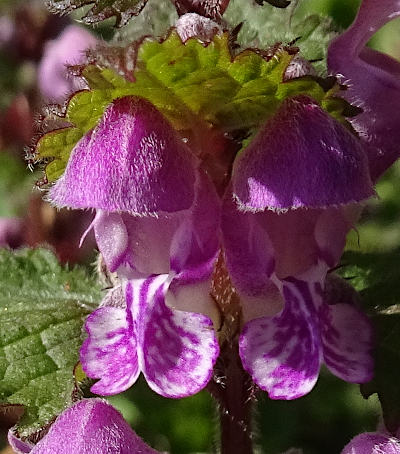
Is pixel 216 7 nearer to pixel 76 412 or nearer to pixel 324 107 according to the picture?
pixel 324 107

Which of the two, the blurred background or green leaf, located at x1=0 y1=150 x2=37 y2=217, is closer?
the blurred background

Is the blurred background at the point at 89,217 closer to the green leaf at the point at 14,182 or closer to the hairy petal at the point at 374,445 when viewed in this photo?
the green leaf at the point at 14,182

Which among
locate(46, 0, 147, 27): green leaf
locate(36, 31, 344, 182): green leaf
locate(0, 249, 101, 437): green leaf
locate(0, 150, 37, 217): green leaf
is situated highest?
locate(46, 0, 147, 27): green leaf

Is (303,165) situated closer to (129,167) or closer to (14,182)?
(129,167)

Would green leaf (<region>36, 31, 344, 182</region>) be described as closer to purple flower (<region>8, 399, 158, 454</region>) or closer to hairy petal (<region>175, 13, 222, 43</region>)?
hairy petal (<region>175, 13, 222, 43</region>)

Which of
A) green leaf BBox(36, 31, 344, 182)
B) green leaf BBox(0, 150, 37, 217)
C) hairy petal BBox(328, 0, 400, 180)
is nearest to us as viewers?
green leaf BBox(36, 31, 344, 182)

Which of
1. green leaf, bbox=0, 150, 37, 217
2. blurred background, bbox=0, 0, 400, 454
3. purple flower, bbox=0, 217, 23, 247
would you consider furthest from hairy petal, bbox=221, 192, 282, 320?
green leaf, bbox=0, 150, 37, 217

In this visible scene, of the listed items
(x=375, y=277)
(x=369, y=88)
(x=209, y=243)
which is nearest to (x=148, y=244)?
(x=209, y=243)

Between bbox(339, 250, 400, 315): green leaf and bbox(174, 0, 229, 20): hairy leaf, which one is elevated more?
bbox(174, 0, 229, 20): hairy leaf
